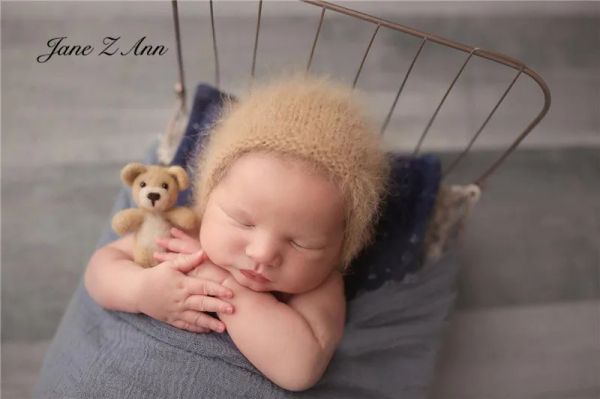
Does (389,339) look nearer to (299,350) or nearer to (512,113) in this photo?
(299,350)

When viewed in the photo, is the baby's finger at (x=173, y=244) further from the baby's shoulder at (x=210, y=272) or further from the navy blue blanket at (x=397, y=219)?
the navy blue blanket at (x=397, y=219)

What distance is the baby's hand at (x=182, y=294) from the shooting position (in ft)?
2.67

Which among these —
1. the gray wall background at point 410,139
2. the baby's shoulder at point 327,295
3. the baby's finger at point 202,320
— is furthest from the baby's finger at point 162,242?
the gray wall background at point 410,139

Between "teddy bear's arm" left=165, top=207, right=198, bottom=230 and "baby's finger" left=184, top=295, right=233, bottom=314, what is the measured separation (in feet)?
0.36

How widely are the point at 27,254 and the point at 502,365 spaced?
1.01 metres

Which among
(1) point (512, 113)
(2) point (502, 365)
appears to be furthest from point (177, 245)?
(1) point (512, 113)

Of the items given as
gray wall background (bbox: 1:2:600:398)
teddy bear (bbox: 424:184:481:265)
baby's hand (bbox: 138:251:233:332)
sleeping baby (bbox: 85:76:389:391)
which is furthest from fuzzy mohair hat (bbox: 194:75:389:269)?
gray wall background (bbox: 1:2:600:398)

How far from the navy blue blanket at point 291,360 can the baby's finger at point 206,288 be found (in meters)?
0.07

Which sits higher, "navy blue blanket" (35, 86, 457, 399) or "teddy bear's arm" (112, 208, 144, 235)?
"teddy bear's arm" (112, 208, 144, 235)

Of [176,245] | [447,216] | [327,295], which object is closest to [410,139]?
[447,216]

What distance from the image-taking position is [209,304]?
81cm

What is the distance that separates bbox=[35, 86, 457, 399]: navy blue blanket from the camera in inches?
32.1

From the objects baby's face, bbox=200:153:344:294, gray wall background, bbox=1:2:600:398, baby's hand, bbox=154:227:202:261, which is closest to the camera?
baby's face, bbox=200:153:344:294

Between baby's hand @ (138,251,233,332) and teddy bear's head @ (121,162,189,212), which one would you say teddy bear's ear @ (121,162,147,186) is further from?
baby's hand @ (138,251,233,332)
